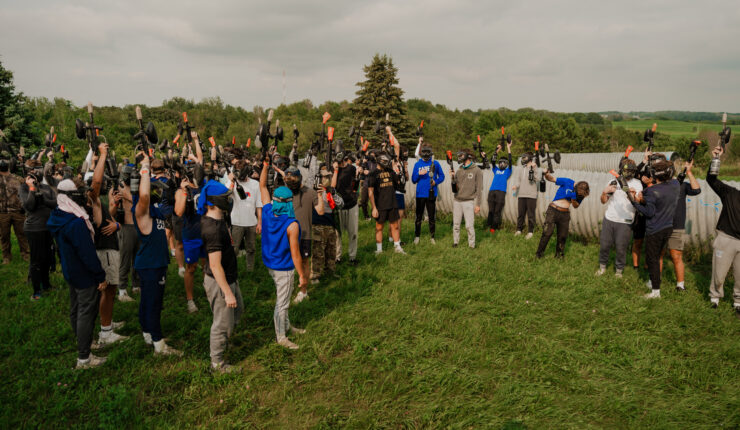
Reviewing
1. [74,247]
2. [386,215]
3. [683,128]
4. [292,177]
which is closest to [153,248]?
[74,247]

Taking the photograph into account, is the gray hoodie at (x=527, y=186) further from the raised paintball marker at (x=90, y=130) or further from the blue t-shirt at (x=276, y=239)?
the raised paintball marker at (x=90, y=130)

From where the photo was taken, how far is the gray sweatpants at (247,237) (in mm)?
7773

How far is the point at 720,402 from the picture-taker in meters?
4.22

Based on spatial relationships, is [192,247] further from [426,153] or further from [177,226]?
[426,153]

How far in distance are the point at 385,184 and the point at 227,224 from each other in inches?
138

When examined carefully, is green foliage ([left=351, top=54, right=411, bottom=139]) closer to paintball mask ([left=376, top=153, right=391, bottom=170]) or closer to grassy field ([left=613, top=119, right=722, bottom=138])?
paintball mask ([left=376, top=153, right=391, bottom=170])

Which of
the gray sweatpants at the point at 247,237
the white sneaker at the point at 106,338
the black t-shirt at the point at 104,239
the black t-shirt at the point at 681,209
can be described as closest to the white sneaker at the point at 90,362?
the white sneaker at the point at 106,338

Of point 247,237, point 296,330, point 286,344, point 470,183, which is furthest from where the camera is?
point 470,183

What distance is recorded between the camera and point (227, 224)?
276 inches

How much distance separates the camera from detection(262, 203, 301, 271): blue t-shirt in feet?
15.9

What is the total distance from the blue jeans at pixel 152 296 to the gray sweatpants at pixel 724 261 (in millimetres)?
8295

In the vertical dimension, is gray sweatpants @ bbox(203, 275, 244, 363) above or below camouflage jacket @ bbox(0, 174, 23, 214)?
below

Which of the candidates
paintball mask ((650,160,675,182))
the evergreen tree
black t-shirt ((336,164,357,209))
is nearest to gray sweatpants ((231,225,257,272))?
Answer: black t-shirt ((336,164,357,209))

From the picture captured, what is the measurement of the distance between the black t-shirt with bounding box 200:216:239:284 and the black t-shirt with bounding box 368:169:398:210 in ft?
15.0
